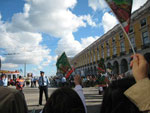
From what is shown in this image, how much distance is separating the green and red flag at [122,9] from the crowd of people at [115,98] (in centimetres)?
236

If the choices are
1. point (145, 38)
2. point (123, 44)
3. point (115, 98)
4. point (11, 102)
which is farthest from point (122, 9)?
point (123, 44)

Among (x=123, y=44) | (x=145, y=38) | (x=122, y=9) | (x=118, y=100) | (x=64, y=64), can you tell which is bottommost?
(x=118, y=100)

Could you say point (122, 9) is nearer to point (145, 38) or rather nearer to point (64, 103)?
point (64, 103)

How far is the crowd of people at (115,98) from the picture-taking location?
2.93 feet

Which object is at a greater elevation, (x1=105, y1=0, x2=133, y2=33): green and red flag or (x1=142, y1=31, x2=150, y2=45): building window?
(x1=142, y1=31, x2=150, y2=45): building window

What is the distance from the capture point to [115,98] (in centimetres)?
125

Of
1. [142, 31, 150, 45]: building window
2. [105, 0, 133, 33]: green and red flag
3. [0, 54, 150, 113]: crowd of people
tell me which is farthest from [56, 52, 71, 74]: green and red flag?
[142, 31, 150, 45]: building window

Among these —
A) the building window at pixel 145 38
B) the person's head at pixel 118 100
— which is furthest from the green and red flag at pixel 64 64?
the building window at pixel 145 38

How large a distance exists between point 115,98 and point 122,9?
2652mm

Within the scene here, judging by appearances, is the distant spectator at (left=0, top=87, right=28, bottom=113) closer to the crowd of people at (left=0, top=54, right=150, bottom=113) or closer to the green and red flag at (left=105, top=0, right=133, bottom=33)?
the crowd of people at (left=0, top=54, right=150, bottom=113)

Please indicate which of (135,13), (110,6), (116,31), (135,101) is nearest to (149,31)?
(135,13)

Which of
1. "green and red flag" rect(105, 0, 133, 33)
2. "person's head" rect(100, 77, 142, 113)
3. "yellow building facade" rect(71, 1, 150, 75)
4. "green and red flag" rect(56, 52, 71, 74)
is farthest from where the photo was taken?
"yellow building facade" rect(71, 1, 150, 75)

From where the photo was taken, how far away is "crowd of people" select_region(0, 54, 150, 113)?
2.93ft

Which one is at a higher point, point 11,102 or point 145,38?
point 145,38
